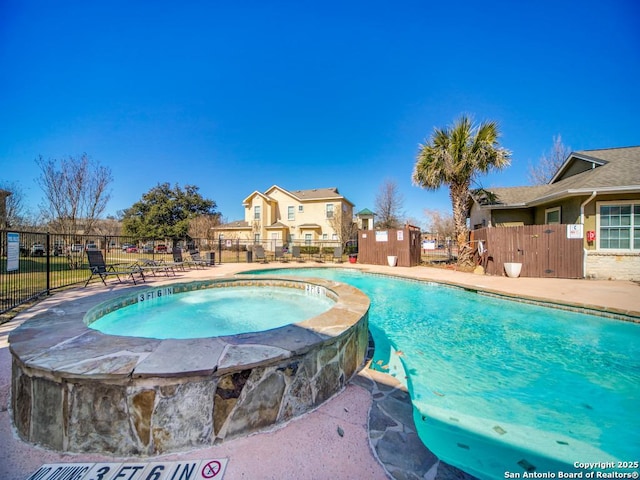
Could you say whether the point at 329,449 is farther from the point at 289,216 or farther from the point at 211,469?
the point at 289,216

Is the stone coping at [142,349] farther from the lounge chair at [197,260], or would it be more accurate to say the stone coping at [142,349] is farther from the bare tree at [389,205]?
the bare tree at [389,205]

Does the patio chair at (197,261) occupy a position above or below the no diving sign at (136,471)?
above

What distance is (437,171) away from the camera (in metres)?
12.4

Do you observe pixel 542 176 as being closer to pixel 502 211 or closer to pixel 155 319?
pixel 502 211

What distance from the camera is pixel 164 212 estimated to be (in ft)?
106

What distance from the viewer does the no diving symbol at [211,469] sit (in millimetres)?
1577

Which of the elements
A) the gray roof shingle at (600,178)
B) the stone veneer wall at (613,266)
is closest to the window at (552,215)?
the gray roof shingle at (600,178)

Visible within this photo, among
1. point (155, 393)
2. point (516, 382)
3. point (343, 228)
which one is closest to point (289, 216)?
point (343, 228)

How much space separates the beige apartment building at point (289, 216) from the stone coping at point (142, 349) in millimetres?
22476

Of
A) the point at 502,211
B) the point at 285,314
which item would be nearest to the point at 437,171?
the point at 502,211

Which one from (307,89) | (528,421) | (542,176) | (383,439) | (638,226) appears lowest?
(528,421)

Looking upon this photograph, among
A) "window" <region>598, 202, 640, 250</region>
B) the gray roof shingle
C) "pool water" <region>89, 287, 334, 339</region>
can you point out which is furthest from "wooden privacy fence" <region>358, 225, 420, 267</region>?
"pool water" <region>89, 287, 334, 339</region>

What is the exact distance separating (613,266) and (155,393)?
13.9m

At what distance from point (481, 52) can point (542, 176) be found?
57.4ft
